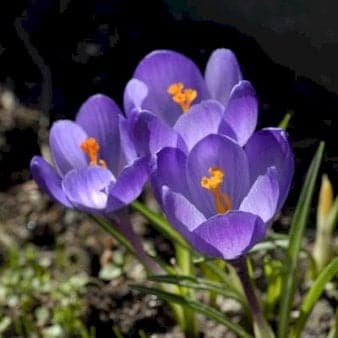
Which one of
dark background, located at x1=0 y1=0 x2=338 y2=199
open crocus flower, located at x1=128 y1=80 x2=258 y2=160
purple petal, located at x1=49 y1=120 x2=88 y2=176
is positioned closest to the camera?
open crocus flower, located at x1=128 y1=80 x2=258 y2=160

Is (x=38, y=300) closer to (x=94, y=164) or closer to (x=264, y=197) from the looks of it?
(x=94, y=164)

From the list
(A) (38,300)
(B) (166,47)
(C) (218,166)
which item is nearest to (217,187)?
(C) (218,166)

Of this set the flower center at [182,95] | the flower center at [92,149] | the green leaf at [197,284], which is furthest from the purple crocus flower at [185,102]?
the green leaf at [197,284]

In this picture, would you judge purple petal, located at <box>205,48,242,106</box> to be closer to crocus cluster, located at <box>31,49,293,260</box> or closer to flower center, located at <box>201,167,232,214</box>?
crocus cluster, located at <box>31,49,293,260</box>

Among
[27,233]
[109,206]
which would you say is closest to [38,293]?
[27,233]

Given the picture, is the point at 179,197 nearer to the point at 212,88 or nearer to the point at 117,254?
the point at 212,88

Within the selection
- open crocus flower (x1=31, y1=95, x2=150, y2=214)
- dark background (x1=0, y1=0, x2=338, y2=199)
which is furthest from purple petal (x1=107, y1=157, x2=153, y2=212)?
dark background (x1=0, y1=0, x2=338, y2=199)
